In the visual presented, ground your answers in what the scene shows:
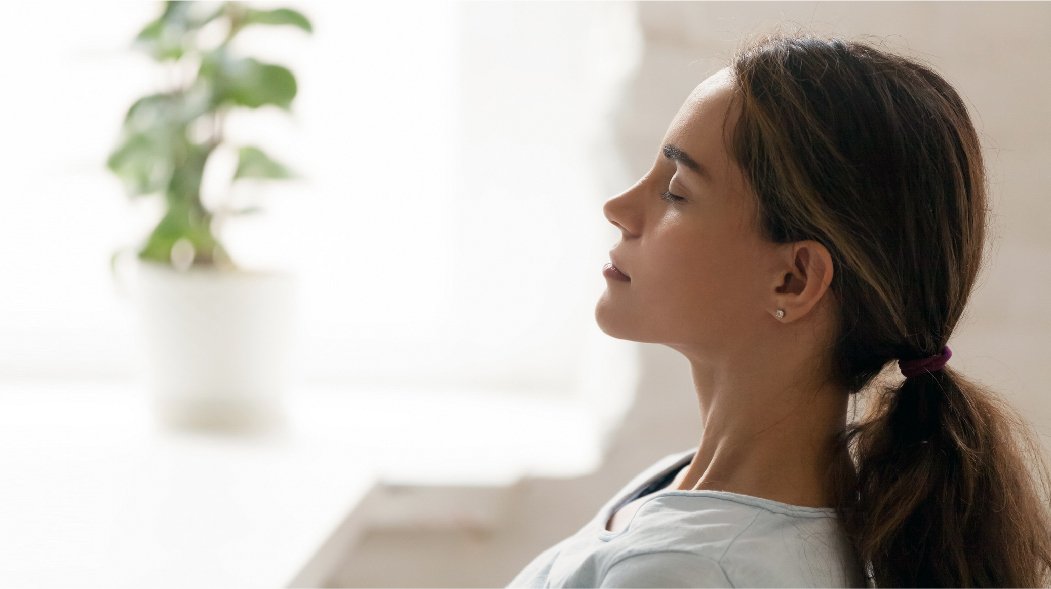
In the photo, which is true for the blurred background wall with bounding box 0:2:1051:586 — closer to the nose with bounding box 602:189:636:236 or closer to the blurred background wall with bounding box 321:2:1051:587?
the blurred background wall with bounding box 321:2:1051:587

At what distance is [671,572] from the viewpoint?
74 centimetres

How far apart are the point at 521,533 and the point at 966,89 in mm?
843

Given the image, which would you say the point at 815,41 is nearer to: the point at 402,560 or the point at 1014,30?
the point at 1014,30

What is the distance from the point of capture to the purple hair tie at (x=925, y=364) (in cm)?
85

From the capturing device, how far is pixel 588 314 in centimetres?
172

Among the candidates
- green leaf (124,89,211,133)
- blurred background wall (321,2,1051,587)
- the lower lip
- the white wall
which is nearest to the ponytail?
the lower lip

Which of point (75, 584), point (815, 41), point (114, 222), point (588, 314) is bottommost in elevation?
point (75, 584)

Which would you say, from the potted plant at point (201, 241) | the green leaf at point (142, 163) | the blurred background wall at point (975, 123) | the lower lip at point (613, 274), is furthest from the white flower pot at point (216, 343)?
the lower lip at point (613, 274)

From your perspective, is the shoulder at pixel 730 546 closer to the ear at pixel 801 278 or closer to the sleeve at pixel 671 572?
the sleeve at pixel 671 572

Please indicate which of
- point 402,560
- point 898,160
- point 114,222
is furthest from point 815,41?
point 114,222

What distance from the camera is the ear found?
2.70 ft

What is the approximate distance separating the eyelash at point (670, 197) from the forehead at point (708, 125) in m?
0.03

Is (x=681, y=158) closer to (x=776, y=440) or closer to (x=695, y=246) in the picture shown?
(x=695, y=246)

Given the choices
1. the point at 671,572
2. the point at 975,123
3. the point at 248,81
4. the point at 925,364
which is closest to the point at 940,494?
the point at 925,364
